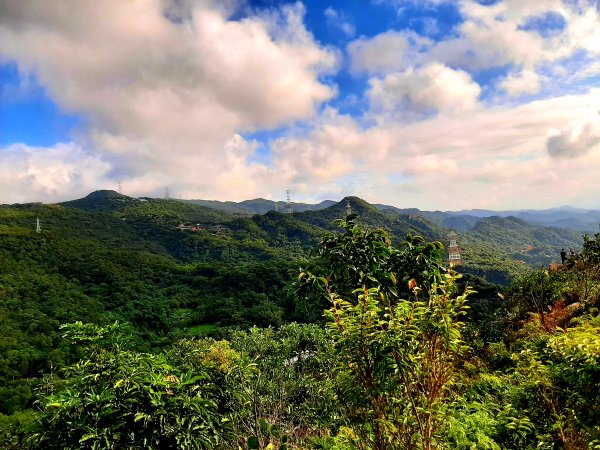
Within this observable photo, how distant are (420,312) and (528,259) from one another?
759 feet

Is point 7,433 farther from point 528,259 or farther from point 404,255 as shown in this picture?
point 528,259

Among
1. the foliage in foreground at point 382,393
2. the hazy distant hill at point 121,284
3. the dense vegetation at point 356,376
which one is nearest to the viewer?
the foliage in foreground at point 382,393

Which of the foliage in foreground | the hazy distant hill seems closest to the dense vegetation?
the foliage in foreground

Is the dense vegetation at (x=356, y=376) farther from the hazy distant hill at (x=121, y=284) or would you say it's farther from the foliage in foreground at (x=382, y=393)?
the hazy distant hill at (x=121, y=284)

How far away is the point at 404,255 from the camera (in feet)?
21.7

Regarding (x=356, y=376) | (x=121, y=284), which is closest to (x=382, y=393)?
(x=356, y=376)

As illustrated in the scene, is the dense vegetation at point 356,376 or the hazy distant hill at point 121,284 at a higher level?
the dense vegetation at point 356,376

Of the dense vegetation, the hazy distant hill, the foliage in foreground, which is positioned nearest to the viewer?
the foliage in foreground

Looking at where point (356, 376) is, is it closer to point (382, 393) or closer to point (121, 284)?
point (382, 393)

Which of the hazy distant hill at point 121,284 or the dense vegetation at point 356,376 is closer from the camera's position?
the dense vegetation at point 356,376

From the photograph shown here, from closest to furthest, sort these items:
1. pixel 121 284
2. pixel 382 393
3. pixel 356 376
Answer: pixel 382 393 → pixel 356 376 → pixel 121 284

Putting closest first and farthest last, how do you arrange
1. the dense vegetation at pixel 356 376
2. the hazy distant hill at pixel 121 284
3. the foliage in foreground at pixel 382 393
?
the foliage in foreground at pixel 382 393, the dense vegetation at pixel 356 376, the hazy distant hill at pixel 121 284

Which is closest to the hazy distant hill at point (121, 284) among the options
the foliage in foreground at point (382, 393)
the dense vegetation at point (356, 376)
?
the dense vegetation at point (356, 376)

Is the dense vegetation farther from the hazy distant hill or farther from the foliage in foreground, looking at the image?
the hazy distant hill
